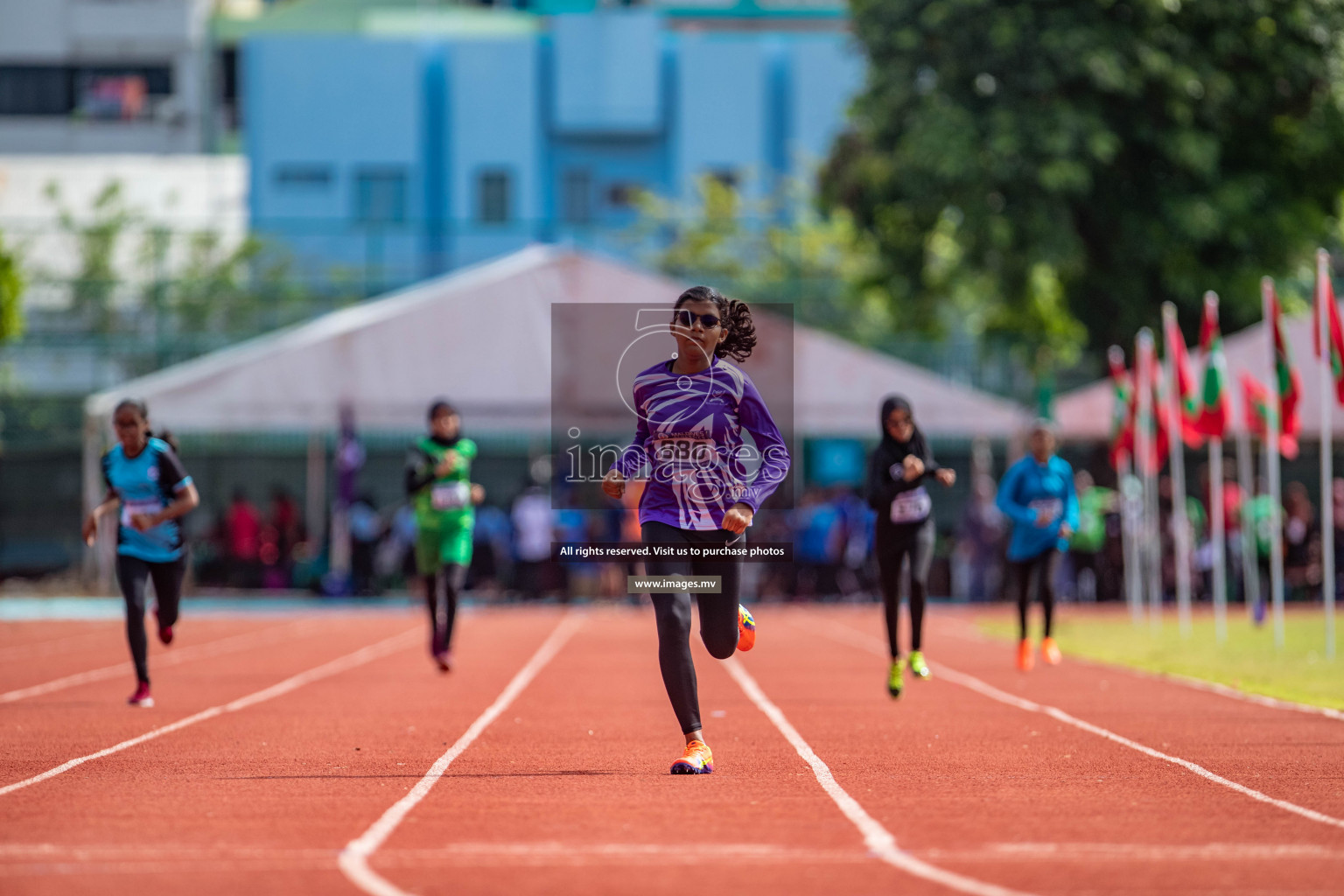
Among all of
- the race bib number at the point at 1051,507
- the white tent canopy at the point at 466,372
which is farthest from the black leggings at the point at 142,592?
the white tent canopy at the point at 466,372

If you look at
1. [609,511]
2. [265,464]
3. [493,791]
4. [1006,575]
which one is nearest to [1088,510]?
[1006,575]

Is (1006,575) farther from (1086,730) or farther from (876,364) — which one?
(1086,730)

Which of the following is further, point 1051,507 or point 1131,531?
point 1131,531

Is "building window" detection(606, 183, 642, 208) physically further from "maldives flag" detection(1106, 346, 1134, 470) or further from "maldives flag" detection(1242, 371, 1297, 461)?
"maldives flag" detection(1106, 346, 1134, 470)

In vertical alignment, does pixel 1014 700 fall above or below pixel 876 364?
below

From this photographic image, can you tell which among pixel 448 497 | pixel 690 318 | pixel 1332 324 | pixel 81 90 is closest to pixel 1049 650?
pixel 1332 324

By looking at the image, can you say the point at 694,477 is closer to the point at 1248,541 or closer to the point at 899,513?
the point at 899,513

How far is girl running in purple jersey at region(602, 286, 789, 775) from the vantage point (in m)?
8.98

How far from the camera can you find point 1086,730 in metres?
11.3

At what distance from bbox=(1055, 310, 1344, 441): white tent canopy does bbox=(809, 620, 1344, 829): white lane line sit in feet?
31.6

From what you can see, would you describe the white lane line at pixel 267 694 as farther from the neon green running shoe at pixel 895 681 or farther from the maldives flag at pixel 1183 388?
the maldives flag at pixel 1183 388

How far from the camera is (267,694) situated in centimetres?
1431

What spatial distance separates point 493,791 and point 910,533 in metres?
5.48

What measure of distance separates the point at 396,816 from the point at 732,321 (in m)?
2.95
